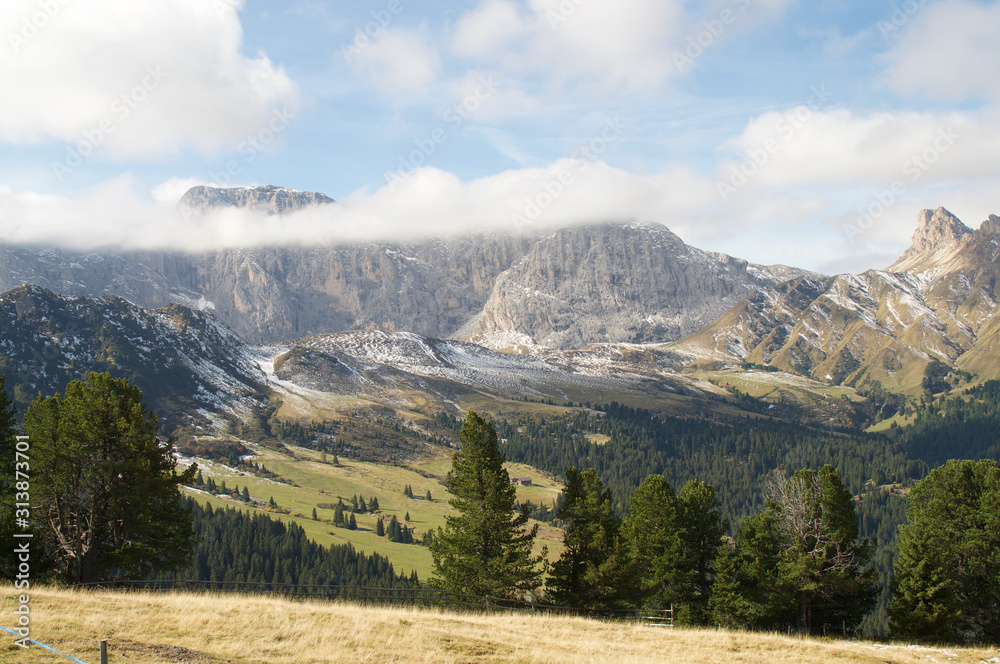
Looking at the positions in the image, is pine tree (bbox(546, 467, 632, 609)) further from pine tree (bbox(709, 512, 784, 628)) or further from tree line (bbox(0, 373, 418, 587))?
tree line (bbox(0, 373, 418, 587))

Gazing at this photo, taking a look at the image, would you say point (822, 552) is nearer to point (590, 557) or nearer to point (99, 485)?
point (590, 557)

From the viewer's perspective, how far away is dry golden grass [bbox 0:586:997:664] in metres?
25.7

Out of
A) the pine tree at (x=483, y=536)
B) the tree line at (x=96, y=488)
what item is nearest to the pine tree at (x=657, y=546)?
the pine tree at (x=483, y=536)

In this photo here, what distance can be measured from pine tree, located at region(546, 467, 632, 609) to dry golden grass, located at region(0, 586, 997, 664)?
1444 cm

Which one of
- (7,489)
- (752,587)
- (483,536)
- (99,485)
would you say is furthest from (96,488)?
(752,587)

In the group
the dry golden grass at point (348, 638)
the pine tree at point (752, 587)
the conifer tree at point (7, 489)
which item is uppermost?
the conifer tree at point (7, 489)

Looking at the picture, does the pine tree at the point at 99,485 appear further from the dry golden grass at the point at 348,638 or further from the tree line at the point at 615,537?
the dry golden grass at the point at 348,638

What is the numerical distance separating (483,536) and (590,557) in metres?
9.50

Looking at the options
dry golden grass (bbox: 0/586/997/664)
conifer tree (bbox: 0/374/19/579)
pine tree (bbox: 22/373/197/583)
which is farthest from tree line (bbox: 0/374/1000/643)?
dry golden grass (bbox: 0/586/997/664)

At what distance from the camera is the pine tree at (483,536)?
5384 cm

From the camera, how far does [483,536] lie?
5519 cm

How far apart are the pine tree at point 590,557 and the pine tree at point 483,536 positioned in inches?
119

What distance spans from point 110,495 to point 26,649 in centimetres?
2679

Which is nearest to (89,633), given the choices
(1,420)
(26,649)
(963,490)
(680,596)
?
(26,649)
